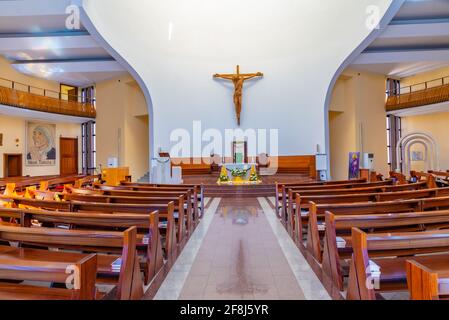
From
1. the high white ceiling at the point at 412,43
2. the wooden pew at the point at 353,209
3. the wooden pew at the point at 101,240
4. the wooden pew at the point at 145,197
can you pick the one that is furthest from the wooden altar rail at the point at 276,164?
the wooden pew at the point at 101,240

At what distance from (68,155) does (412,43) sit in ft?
52.5

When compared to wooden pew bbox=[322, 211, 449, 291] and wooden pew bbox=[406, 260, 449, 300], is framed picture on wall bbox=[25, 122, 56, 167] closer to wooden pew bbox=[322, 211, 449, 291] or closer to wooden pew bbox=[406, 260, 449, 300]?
wooden pew bbox=[322, 211, 449, 291]

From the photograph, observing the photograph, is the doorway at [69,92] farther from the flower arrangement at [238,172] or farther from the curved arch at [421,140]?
the curved arch at [421,140]

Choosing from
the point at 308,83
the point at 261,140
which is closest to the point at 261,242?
the point at 261,140

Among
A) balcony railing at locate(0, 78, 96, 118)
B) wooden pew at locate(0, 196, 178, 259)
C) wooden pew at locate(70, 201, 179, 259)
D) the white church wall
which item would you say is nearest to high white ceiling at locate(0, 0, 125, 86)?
balcony railing at locate(0, 78, 96, 118)

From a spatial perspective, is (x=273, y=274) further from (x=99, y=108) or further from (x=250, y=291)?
(x=99, y=108)

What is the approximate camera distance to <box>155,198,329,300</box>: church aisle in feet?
7.11

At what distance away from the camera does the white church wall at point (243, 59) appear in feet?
33.8

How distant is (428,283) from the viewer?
1037 millimetres

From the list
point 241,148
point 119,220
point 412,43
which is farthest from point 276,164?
point 119,220

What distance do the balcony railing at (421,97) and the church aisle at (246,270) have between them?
10419mm

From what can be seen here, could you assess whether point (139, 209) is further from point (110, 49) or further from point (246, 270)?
point (110, 49)

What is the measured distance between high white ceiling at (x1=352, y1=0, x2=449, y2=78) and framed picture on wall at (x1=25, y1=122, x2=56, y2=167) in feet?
46.4

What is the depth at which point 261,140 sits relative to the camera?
11.7 meters
